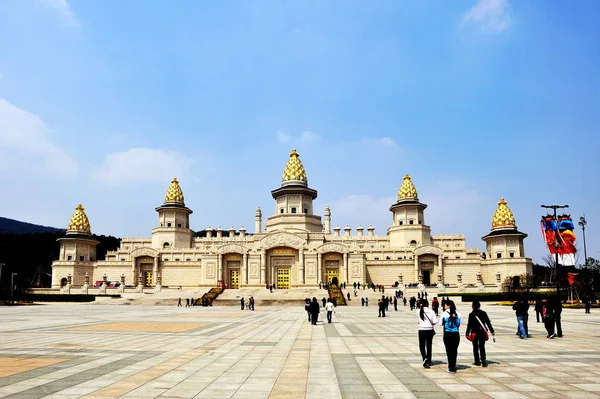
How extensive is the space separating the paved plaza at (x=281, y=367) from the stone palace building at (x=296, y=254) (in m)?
46.7

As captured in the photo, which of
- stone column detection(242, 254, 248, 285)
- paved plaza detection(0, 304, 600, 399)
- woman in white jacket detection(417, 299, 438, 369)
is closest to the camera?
paved plaza detection(0, 304, 600, 399)

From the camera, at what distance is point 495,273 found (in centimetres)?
6919

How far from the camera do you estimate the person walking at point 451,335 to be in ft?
34.1

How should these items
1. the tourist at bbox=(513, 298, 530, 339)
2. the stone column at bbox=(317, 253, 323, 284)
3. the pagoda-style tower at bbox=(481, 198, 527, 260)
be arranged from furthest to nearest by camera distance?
the pagoda-style tower at bbox=(481, 198, 527, 260)
the stone column at bbox=(317, 253, 323, 284)
the tourist at bbox=(513, 298, 530, 339)

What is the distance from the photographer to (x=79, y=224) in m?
78.6

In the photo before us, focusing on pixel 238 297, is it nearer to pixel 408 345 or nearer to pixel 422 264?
pixel 422 264

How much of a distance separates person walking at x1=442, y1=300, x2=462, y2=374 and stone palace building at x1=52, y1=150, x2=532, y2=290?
167ft

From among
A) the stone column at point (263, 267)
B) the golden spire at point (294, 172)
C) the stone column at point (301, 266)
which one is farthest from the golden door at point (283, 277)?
the golden spire at point (294, 172)

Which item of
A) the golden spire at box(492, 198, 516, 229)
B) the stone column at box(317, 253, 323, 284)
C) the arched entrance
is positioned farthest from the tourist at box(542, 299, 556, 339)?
the golden spire at box(492, 198, 516, 229)

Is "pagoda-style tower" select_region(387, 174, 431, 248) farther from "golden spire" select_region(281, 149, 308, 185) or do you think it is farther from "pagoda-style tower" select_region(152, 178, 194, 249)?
"pagoda-style tower" select_region(152, 178, 194, 249)

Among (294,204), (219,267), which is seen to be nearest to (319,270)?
(219,267)

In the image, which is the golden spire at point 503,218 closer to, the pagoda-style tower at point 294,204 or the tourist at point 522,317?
the pagoda-style tower at point 294,204

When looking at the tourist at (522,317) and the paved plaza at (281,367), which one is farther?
the tourist at (522,317)

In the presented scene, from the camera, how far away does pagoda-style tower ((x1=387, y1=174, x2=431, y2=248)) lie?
74.8 m
